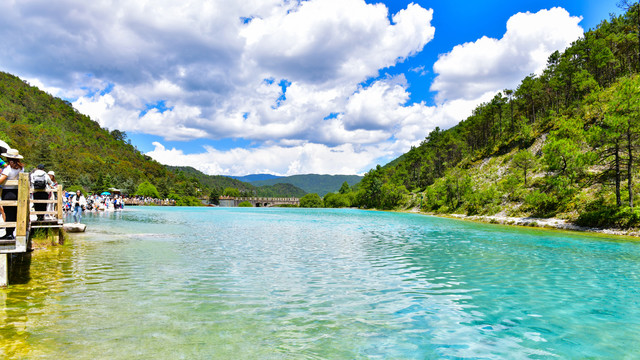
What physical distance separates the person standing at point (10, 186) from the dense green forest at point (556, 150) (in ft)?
165

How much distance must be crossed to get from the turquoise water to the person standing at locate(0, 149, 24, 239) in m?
2.21

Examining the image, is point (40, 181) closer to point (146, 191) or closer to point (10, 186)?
point (10, 186)

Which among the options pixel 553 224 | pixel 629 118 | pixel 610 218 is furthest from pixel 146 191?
pixel 629 118

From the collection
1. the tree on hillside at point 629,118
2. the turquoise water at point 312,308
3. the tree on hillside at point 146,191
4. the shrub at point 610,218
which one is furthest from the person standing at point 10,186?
the tree on hillside at point 146,191

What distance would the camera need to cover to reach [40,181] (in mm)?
15133

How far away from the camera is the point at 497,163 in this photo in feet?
308

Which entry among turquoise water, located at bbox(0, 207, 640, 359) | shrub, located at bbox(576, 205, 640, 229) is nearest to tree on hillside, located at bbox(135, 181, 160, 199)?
turquoise water, located at bbox(0, 207, 640, 359)

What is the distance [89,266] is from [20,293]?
4670 millimetres

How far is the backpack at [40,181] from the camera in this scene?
49.1 ft

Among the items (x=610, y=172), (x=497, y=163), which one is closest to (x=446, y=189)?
(x=497, y=163)

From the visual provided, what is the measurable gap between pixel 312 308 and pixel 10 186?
416 inches

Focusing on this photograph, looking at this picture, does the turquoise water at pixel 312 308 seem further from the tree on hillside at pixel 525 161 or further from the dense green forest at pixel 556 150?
the tree on hillside at pixel 525 161

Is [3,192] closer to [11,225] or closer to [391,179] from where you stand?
[11,225]

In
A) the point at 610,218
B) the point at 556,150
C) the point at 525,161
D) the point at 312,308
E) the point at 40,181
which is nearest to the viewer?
the point at 312,308
